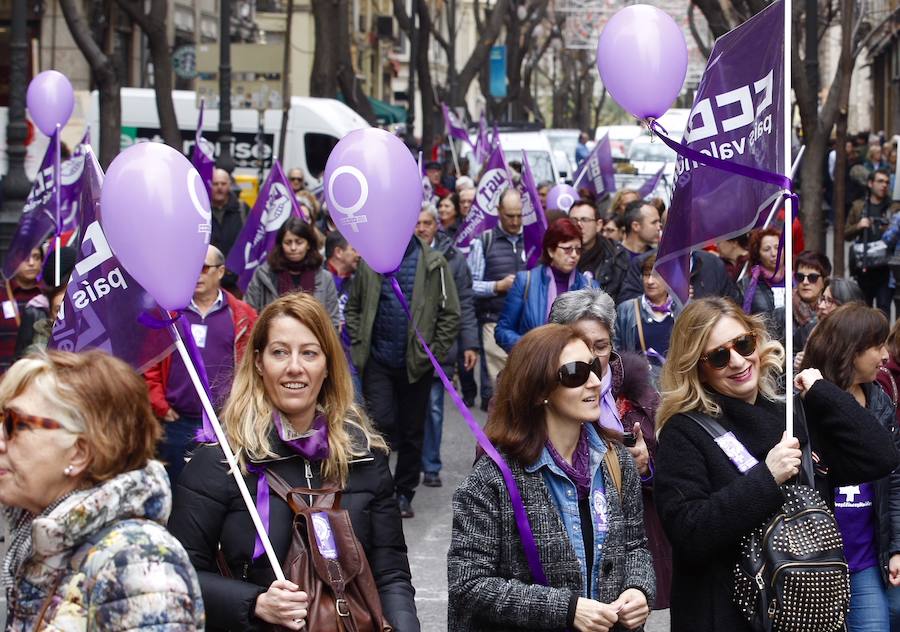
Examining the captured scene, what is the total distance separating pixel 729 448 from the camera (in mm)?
Result: 4238

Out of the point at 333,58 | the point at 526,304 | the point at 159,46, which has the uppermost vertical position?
the point at 333,58

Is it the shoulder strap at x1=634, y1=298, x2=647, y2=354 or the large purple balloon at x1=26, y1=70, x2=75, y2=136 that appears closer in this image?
the shoulder strap at x1=634, y1=298, x2=647, y2=354

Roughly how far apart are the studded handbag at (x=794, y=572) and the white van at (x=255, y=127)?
21.1 metres

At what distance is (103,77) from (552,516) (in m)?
13.1

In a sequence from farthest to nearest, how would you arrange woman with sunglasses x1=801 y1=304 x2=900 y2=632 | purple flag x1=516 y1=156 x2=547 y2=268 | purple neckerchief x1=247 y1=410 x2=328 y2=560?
purple flag x1=516 y1=156 x2=547 y2=268, woman with sunglasses x1=801 y1=304 x2=900 y2=632, purple neckerchief x1=247 y1=410 x2=328 y2=560

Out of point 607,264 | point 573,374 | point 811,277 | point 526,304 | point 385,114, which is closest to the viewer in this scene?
point 573,374

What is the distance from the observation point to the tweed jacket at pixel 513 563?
12.8 ft

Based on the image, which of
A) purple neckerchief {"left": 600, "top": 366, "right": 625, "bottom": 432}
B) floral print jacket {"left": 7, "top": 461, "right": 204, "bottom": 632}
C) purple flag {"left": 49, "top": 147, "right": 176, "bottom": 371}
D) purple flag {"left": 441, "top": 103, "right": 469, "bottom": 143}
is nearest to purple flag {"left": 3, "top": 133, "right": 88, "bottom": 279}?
purple flag {"left": 49, "top": 147, "right": 176, "bottom": 371}

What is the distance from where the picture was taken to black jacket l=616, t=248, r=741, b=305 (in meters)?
9.01

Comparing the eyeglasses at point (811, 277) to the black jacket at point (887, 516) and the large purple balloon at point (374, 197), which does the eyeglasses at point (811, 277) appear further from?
the large purple balloon at point (374, 197)

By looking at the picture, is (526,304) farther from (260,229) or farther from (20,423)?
(20,423)

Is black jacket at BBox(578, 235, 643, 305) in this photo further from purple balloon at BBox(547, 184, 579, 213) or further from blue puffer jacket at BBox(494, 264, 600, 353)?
purple balloon at BBox(547, 184, 579, 213)

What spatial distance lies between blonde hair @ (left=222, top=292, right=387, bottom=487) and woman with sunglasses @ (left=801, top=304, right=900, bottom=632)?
1622 millimetres

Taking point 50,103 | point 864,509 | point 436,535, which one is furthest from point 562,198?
point 864,509
